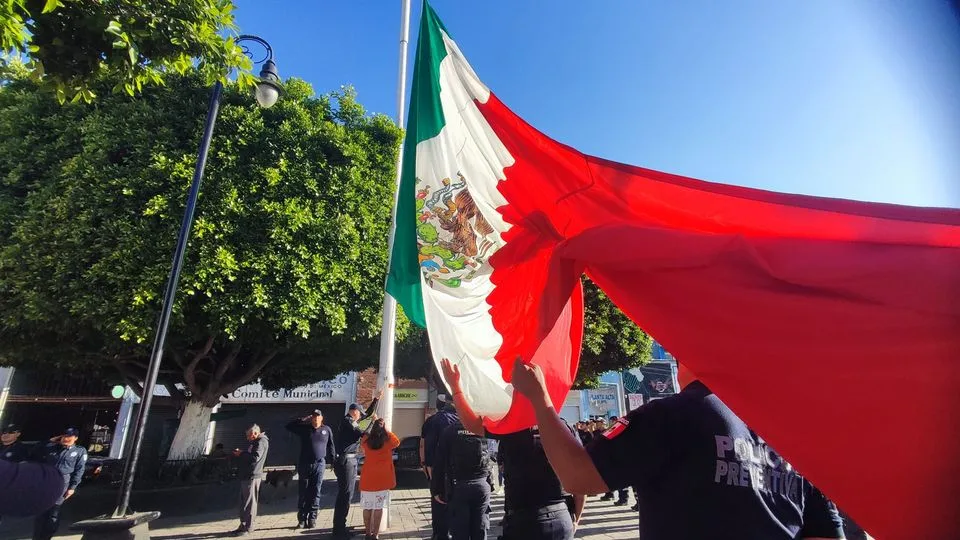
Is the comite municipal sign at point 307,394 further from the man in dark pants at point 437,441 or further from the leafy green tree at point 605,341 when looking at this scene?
the man in dark pants at point 437,441

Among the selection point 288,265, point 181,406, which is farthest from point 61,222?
point 181,406

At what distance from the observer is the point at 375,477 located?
6.54 metres

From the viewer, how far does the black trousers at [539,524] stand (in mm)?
3277

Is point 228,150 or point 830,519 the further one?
point 228,150

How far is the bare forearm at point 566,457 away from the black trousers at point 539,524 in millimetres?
2046

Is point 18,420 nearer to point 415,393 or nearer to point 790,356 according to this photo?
point 415,393

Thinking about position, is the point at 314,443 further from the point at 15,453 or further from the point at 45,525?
the point at 15,453

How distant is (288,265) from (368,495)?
13.2 ft

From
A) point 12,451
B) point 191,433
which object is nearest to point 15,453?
point 12,451

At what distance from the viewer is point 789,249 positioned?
5.11 feet

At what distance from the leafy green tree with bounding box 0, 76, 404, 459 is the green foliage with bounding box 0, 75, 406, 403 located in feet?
0.08

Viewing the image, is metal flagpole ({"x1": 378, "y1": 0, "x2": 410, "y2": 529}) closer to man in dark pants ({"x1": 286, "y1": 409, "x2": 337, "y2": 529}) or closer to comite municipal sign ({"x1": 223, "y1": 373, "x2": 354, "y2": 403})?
man in dark pants ({"x1": 286, "y1": 409, "x2": 337, "y2": 529})

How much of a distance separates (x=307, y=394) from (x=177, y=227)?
52.8 ft

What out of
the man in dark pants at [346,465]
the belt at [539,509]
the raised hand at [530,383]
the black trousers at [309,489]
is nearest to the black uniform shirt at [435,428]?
the man in dark pants at [346,465]
